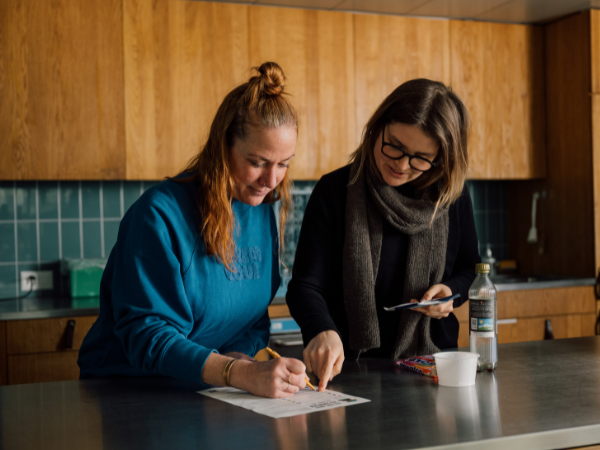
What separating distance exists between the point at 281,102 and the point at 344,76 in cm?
197

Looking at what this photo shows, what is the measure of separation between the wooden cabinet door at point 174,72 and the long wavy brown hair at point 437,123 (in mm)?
1465

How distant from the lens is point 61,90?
2834mm

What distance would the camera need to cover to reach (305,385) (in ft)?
4.19

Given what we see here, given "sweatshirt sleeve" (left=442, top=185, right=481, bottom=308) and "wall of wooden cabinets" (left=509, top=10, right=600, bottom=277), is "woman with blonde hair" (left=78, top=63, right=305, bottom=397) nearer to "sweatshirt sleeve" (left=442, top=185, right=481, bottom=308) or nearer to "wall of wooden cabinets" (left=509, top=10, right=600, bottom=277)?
"sweatshirt sleeve" (left=442, top=185, right=481, bottom=308)

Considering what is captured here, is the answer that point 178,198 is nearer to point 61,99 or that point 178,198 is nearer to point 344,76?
point 61,99

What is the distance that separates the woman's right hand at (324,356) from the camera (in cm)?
129

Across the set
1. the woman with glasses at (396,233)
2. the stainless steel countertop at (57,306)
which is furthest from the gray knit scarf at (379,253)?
the stainless steel countertop at (57,306)

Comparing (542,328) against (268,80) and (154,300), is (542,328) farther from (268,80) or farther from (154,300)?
(154,300)

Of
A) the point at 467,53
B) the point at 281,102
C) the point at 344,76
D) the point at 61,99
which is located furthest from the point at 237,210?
the point at 467,53

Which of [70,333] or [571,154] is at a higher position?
[571,154]

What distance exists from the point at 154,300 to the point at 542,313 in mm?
2552

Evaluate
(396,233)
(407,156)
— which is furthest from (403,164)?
(396,233)

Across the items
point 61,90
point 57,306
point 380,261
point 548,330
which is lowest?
point 548,330

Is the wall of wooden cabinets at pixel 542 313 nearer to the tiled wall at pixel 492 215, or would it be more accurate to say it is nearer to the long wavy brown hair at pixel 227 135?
the tiled wall at pixel 492 215
